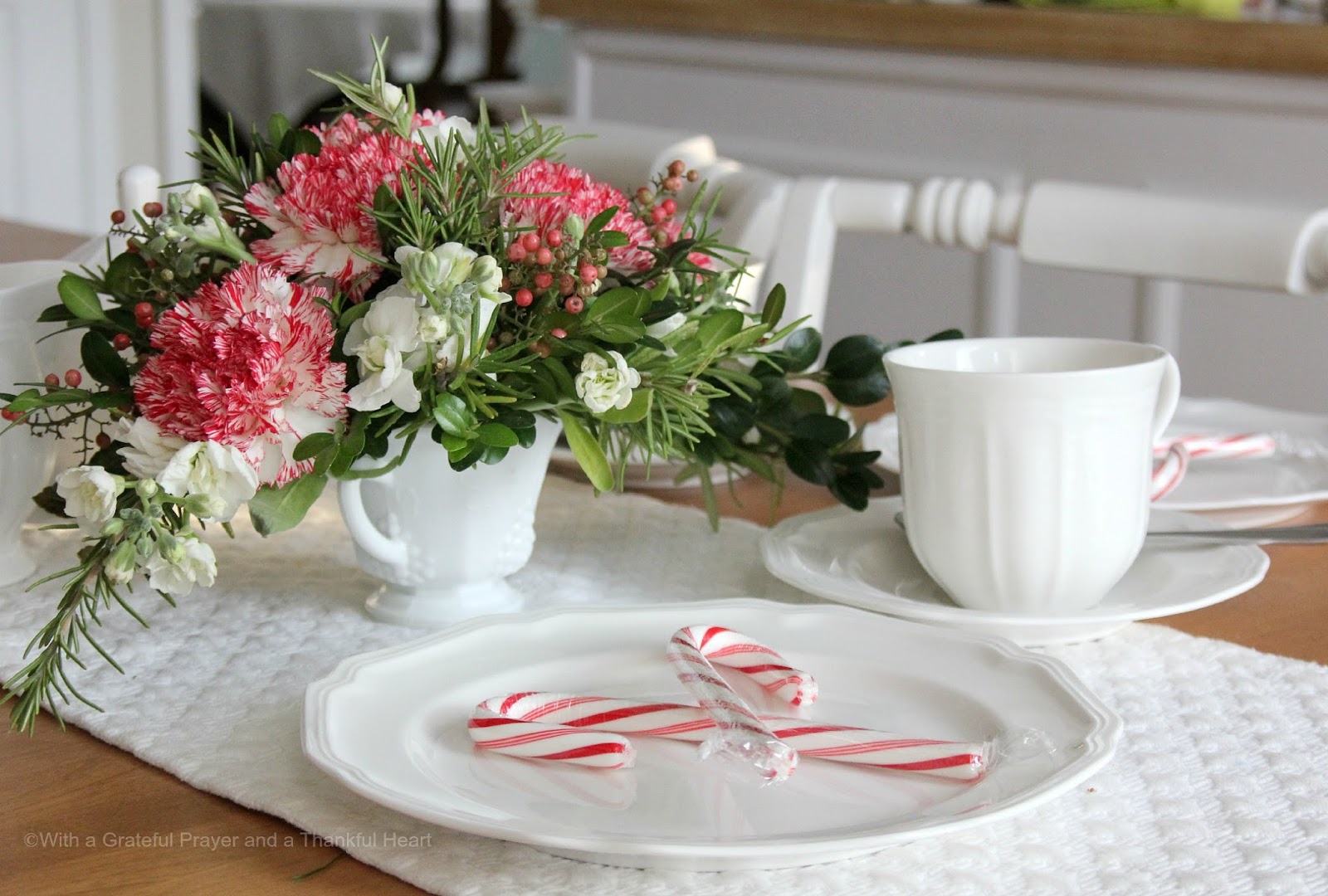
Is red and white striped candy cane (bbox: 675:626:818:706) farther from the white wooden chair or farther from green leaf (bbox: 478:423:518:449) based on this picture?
the white wooden chair

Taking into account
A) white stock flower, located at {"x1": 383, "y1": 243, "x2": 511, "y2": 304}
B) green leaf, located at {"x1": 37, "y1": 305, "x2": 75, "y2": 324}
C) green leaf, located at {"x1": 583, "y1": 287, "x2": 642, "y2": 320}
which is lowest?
green leaf, located at {"x1": 37, "y1": 305, "x2": 75, "y2": 324}

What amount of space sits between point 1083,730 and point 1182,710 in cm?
10

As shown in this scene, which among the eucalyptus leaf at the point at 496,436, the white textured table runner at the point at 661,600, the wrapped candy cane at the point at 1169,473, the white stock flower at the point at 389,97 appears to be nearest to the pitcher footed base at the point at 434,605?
the white textured table runner at the point at 661,600

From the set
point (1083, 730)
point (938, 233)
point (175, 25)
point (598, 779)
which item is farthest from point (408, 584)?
point (175, 25)

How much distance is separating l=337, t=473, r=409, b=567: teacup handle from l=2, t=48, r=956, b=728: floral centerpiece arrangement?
2cm

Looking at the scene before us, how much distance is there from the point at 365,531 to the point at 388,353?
120 millimetres

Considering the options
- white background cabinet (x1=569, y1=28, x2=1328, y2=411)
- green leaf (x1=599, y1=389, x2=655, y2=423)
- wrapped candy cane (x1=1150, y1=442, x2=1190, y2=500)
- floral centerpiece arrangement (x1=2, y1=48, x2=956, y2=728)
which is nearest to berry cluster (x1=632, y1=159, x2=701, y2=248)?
floral centerpiece arrangement (x1=2, y1=48, x2=956, y2=728)

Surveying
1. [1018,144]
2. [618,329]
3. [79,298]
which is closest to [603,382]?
[618,329]

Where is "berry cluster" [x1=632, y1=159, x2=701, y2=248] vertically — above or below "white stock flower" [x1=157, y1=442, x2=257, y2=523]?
above

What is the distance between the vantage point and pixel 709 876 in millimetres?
413

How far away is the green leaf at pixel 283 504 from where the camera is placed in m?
0.54

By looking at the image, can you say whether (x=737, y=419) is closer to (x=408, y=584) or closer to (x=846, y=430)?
(x=846, y=430)

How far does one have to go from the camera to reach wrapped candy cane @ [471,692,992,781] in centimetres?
45

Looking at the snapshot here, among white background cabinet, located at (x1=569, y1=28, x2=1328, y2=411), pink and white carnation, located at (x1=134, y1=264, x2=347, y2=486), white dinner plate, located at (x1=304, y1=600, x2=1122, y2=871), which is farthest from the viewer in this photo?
white background cabinet, located at (x1=569, y1=28, x2=1328, y2=411)
